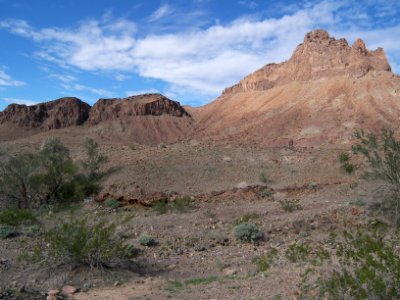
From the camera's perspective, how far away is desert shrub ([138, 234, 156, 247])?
39.8 feet

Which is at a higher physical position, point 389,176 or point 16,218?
point 389,176

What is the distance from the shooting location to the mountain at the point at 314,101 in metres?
60.4

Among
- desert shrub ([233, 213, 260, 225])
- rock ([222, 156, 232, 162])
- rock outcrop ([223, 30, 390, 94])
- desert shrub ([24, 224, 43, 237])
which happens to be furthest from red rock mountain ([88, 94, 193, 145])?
desert shrub ([24, 224, 43, 237])

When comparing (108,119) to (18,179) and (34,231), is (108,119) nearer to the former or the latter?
(18,179)

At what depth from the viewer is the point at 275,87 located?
3381 inches

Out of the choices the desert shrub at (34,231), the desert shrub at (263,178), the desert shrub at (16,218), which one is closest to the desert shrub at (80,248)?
the desert shrub at (34,231)

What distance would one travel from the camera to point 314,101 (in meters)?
69.3

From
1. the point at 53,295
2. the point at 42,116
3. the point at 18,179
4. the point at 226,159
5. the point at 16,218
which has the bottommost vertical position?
the point at 53,295

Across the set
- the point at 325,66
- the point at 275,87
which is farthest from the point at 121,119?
the point at 325,66

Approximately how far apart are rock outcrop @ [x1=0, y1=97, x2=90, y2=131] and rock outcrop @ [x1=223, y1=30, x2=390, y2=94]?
36333 mm

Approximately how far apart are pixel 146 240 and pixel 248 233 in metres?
2.70

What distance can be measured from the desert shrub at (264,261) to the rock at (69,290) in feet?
11.1

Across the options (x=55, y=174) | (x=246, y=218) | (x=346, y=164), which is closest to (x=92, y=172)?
(x=55, y=174)

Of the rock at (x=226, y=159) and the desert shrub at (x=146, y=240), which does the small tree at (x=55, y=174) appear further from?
the desert shrub at (x=146, y=240)
